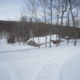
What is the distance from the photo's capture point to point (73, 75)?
12.8 feet

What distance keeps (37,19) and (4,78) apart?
13725 mm

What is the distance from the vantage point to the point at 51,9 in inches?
509

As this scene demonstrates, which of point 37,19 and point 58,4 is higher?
point 58,4

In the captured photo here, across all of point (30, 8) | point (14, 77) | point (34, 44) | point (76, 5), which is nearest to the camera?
point (14, 77)

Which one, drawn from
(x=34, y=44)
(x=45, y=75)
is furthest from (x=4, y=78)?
(x=34, y=44)

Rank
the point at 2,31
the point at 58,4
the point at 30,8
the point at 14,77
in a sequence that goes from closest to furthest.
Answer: the point at 14,77 → the point at 58,4 → the point at 30,8 → the point at 2,31

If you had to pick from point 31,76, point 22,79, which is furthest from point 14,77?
point 31,76

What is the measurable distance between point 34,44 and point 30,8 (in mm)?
13278

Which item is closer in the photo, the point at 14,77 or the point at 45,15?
the point at 14,77

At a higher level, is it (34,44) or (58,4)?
(58,4)

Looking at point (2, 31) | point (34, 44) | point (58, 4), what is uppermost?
point (58, 4)

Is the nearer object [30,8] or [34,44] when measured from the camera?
[30,8]

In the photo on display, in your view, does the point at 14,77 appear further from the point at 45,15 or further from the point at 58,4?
the point at 58,4

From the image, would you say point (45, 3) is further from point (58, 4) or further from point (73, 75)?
point (73, 75)
